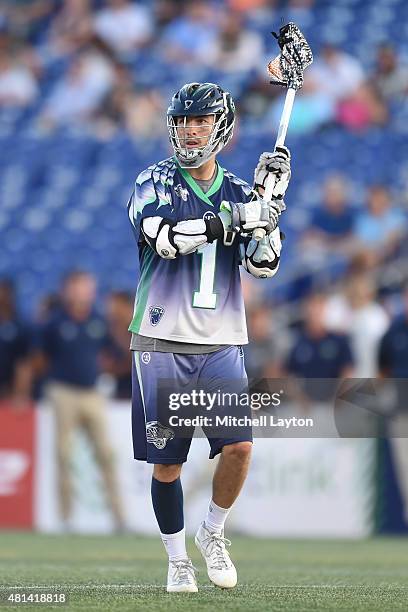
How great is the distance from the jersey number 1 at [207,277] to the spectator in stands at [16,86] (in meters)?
12.5

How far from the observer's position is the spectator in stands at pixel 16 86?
61.1ft

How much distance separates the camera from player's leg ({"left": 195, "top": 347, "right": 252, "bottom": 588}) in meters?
6.52

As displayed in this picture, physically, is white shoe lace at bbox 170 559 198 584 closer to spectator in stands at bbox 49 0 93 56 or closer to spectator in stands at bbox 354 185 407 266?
spectator in stands at bbox 354 185 407 266

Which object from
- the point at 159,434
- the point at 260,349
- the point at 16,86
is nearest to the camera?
the point at 159,434

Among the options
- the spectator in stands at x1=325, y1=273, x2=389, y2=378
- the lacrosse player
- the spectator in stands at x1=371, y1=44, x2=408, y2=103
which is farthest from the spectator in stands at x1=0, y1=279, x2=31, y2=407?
the lacrosse player

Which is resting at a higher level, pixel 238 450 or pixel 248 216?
pixel 248 216

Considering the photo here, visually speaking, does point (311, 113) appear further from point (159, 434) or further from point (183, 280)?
point (159, 434)

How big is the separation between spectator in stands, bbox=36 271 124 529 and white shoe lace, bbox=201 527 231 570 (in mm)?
6276

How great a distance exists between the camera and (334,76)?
16.8 m

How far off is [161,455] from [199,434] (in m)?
0.24

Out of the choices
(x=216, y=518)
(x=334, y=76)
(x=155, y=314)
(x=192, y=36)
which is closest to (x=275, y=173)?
(x=155, y=314)

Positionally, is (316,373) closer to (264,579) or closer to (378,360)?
(378,360)

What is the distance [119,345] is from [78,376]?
24.1 inches

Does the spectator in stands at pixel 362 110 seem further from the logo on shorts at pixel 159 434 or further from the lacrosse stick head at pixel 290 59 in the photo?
the logo on shorts at pixel 159 434
